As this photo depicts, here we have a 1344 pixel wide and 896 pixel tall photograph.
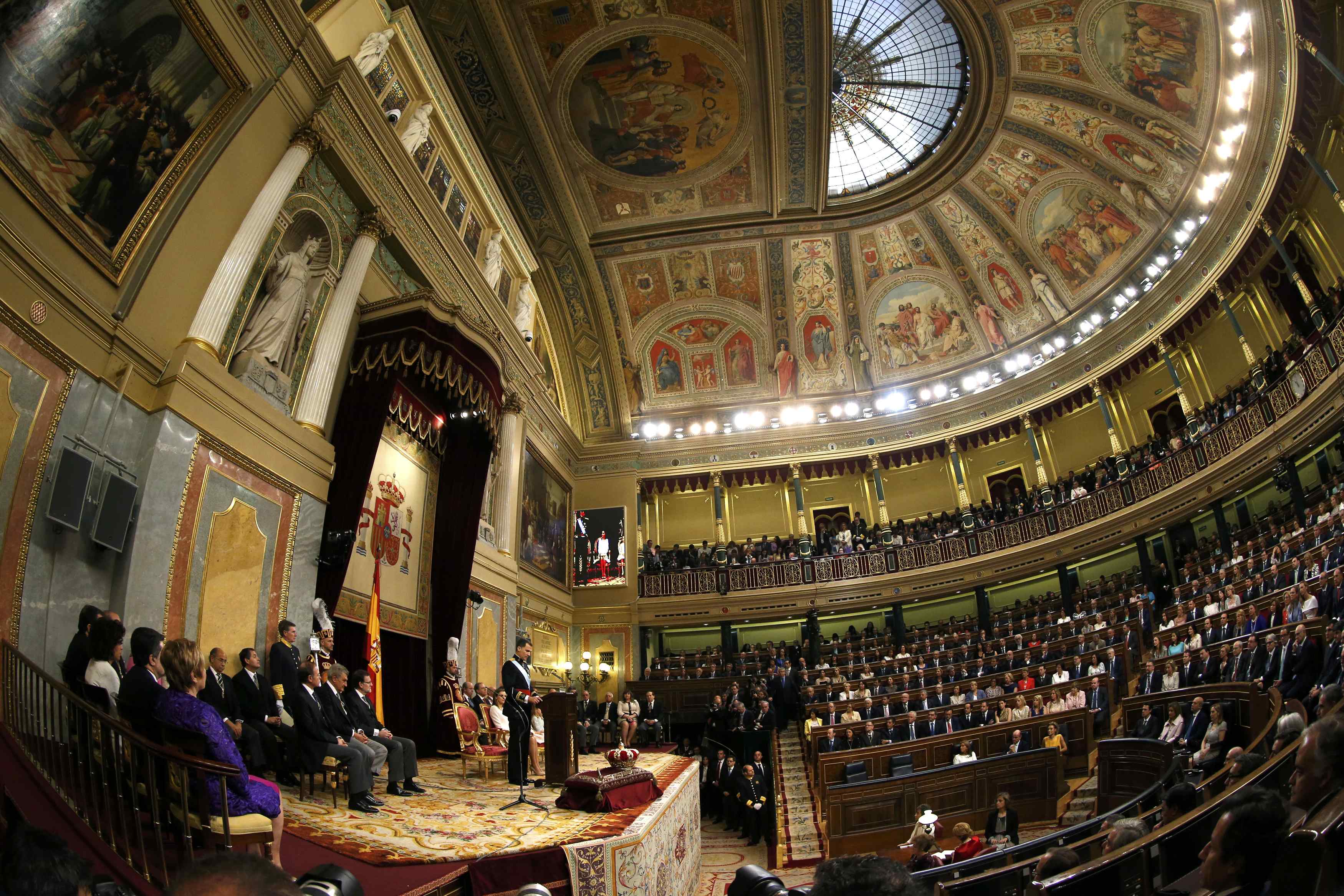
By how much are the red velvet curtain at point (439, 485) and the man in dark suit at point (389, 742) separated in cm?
178

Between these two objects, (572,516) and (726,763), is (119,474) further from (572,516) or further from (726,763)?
(572,516)

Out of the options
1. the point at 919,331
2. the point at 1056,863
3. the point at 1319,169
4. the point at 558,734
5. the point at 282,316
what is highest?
the point at 919,331

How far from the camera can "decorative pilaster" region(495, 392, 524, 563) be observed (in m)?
15.3

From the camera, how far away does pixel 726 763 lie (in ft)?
43.1

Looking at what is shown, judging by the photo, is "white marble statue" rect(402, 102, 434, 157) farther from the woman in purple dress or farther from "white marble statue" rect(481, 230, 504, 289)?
the woman in purple dress

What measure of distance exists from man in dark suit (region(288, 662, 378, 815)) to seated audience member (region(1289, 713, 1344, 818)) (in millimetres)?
5914

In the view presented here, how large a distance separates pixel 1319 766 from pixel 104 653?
20.5ft

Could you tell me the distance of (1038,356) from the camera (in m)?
20.8

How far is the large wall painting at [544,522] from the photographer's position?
17469mm

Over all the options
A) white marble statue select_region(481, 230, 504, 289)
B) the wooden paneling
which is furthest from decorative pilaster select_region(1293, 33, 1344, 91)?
white marble statue select_region(481, 230, 504, 289)

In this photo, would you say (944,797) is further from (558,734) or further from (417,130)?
(417,130)

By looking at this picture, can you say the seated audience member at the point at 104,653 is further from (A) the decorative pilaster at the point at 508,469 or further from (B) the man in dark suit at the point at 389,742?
(A) the decorative pilaster at the point at 508,469

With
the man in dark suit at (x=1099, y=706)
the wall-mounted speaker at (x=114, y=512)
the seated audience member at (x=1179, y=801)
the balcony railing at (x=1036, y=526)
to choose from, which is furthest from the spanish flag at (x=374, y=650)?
the balcony railing at (x=1036, y=526)

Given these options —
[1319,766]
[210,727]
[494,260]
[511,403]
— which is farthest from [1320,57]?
[210,727]
